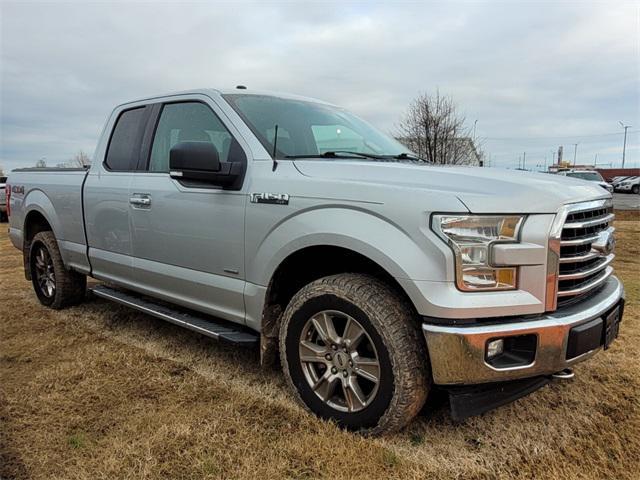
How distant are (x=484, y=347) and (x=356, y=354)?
0.67m

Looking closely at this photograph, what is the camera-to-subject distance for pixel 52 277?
5102 millimetres

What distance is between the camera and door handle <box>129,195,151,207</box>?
142 inches

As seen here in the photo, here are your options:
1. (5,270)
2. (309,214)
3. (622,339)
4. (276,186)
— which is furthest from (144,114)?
(5,270)

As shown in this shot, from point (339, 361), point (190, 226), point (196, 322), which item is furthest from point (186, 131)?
point (339, 361)

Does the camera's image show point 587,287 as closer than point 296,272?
Yes

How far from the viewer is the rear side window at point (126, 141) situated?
4031mm

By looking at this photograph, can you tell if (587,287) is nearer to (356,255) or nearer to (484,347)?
(484,347)

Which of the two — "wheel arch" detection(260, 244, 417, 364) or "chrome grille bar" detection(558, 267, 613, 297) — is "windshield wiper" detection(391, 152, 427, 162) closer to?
"wheel arch" detection(260, 244, 417, 364)

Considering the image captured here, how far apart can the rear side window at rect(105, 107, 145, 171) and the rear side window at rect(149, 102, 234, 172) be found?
0.26 m

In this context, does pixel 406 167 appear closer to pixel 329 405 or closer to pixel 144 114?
pixel 329 405

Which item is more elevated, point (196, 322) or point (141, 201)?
point (141, 201)

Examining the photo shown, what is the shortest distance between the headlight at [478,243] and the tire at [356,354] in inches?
15.2

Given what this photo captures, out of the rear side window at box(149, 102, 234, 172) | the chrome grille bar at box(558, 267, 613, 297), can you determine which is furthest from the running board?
the chrome grille bar at box(558, 267, 613, 297)

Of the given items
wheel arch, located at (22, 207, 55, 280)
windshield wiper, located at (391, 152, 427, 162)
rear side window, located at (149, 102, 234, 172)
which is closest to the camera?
rear side window, located at (149, 102, 234, 172)
